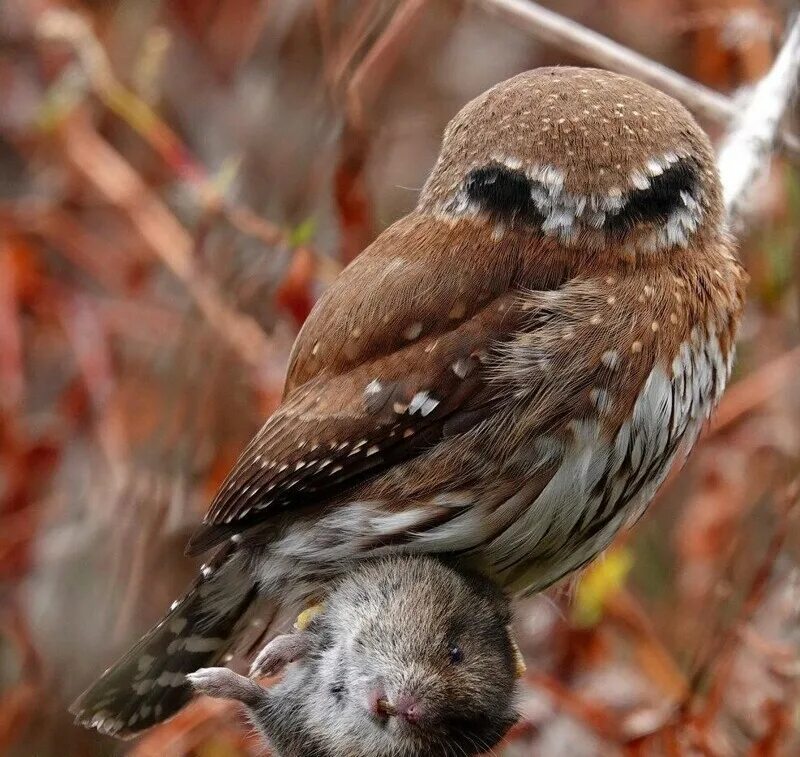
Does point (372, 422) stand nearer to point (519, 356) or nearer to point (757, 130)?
point (519, 356)

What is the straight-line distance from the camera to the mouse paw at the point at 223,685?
2.12m

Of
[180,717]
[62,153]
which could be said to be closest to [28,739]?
[180,717]

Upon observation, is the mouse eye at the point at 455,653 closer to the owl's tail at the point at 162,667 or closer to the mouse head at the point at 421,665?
the mouse head at the point at 421,665

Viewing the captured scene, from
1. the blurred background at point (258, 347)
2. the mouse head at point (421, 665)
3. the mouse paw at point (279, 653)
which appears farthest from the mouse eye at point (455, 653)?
the blurred background at point (258, 347)

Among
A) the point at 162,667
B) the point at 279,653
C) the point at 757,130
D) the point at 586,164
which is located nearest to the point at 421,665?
the point at 279,653

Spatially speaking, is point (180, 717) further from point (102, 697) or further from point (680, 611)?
point (680, 611)

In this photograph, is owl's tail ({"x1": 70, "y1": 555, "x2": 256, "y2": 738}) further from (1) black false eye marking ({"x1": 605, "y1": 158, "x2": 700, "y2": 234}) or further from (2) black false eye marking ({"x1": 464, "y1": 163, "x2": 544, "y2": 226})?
(1) black false eye marking ({"x1": 605, "y1": 158, "x2": 700, "y2": 234})

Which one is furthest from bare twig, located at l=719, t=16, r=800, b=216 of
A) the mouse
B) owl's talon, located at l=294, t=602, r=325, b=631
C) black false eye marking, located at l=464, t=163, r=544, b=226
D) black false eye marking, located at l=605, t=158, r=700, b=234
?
owl's talon, located at l=294, t=602, r=325, b=631

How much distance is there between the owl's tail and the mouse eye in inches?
26.7

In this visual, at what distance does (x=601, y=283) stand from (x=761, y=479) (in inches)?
68.0

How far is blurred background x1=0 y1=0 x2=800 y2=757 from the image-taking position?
125 inches

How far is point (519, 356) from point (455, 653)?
1.92ft

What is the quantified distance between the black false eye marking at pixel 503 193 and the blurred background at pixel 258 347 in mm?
584

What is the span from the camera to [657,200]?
2402mm
